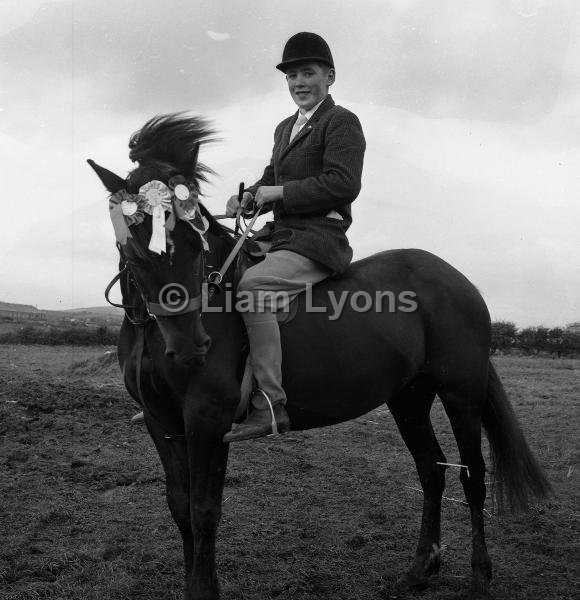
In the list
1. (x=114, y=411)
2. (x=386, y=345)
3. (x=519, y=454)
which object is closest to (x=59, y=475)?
(x=114, y=411)

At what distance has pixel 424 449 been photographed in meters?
Result: 4.34

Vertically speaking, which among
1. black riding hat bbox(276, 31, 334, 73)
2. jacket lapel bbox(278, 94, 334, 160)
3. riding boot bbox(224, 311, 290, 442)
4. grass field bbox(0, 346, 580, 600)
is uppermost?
black riding hat bbox(276, 31, 334, 73)

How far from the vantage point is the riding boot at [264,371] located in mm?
3170

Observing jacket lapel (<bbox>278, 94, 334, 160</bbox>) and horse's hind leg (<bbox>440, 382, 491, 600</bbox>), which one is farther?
horse's hind leg (<bbox>440, 382, 491, 600</bbox>)

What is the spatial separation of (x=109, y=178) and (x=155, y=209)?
344 millimetres

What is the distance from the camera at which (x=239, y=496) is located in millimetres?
5395

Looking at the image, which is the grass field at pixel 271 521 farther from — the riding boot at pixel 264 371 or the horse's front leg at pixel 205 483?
the riding boot at pixel 264 371

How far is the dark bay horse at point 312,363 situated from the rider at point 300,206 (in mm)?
148

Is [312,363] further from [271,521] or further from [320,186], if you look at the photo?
[271,521]

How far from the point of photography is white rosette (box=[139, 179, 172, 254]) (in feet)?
8.89

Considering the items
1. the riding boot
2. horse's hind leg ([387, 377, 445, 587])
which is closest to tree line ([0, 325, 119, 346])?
horse's hind leg ([387, 377, 445, 587])

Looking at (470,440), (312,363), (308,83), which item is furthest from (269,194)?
(470,440)

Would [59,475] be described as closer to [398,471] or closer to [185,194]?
[398,471]

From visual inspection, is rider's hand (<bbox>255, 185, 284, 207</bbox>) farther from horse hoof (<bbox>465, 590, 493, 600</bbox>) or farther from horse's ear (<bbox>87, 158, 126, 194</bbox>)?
horse hoof (<bbox>465, 590, 493, 600</bbox>)
